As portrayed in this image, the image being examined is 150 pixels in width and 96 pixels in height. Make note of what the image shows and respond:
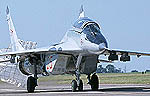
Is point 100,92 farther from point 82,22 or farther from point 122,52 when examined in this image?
point 82,22

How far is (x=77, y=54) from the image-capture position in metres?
29.6

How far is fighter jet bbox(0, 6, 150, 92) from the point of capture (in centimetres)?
2784

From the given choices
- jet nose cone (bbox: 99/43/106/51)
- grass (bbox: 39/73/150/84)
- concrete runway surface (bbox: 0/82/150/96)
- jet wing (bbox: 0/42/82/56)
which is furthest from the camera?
grass (bbox: 39/73/150/84)

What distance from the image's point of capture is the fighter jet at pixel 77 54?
2784cm

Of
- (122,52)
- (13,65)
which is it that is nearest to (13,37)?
(13,65)

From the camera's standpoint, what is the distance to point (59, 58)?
3066 cm

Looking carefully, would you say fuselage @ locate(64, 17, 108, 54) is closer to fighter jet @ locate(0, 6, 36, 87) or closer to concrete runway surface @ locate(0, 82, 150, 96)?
concrete runway surface @ locate(0, 82, 150, 96)

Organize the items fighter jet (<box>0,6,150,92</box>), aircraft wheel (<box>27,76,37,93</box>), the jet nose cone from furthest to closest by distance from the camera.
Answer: aircraft wheel (<box>27,76,37,93</box>), fighter jet (<box>0,6,150,92</box>), the jet nose cone

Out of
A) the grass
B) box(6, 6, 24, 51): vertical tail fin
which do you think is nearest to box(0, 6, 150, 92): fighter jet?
box(6, 6, 24, 51): vertical tail fin

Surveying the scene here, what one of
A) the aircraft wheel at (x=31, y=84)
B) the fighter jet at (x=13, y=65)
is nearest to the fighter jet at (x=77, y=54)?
the aircraft wheel at (x=31, y=84)

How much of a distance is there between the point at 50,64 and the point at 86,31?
397cm

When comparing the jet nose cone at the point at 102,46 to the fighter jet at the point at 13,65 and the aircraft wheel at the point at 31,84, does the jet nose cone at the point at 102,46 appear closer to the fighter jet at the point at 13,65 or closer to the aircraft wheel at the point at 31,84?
the aircraft wheel at the point at 31,84

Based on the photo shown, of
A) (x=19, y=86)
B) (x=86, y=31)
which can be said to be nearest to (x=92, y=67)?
(x=86, y=31)

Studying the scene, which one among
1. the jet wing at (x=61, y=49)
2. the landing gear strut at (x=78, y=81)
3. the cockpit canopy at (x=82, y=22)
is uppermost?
the cockpit canopy at (x=82, y=22)
